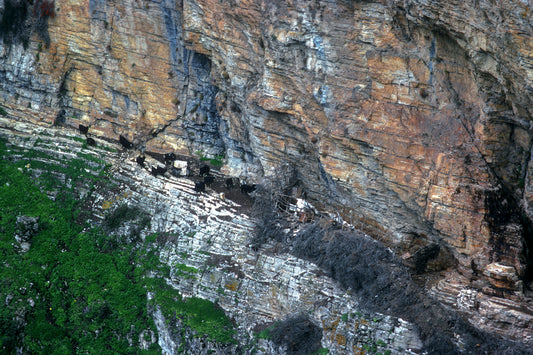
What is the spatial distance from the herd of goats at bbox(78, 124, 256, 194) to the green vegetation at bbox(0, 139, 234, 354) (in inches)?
89.6

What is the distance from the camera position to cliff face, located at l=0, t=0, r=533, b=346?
75.4 feet

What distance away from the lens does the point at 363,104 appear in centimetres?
2614

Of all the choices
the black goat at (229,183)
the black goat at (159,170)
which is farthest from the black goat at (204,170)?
the black goat at (159,170)

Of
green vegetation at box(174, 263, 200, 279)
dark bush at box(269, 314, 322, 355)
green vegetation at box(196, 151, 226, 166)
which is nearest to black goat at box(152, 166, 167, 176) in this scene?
green vegetation at box(196, 151, 226, 166)

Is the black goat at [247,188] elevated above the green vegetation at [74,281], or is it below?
above

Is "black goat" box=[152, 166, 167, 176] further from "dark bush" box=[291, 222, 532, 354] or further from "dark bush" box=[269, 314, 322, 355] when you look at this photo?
"dark bush" box=[269, 314, 322, 355]

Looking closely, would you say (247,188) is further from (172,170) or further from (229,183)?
(172,170)

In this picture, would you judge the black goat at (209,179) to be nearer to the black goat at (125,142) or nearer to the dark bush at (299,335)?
the black goat at (125,142)

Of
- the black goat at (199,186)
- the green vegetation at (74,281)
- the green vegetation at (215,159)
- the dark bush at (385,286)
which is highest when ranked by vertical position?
the green vegetation at (215,159)

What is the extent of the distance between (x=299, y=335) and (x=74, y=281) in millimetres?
11122

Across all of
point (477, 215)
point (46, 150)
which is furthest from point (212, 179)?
point (477, 215)

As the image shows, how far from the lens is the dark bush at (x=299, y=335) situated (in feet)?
86.3

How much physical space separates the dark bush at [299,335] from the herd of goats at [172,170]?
25.0ft

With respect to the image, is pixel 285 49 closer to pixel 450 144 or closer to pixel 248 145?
pixel 248 145
